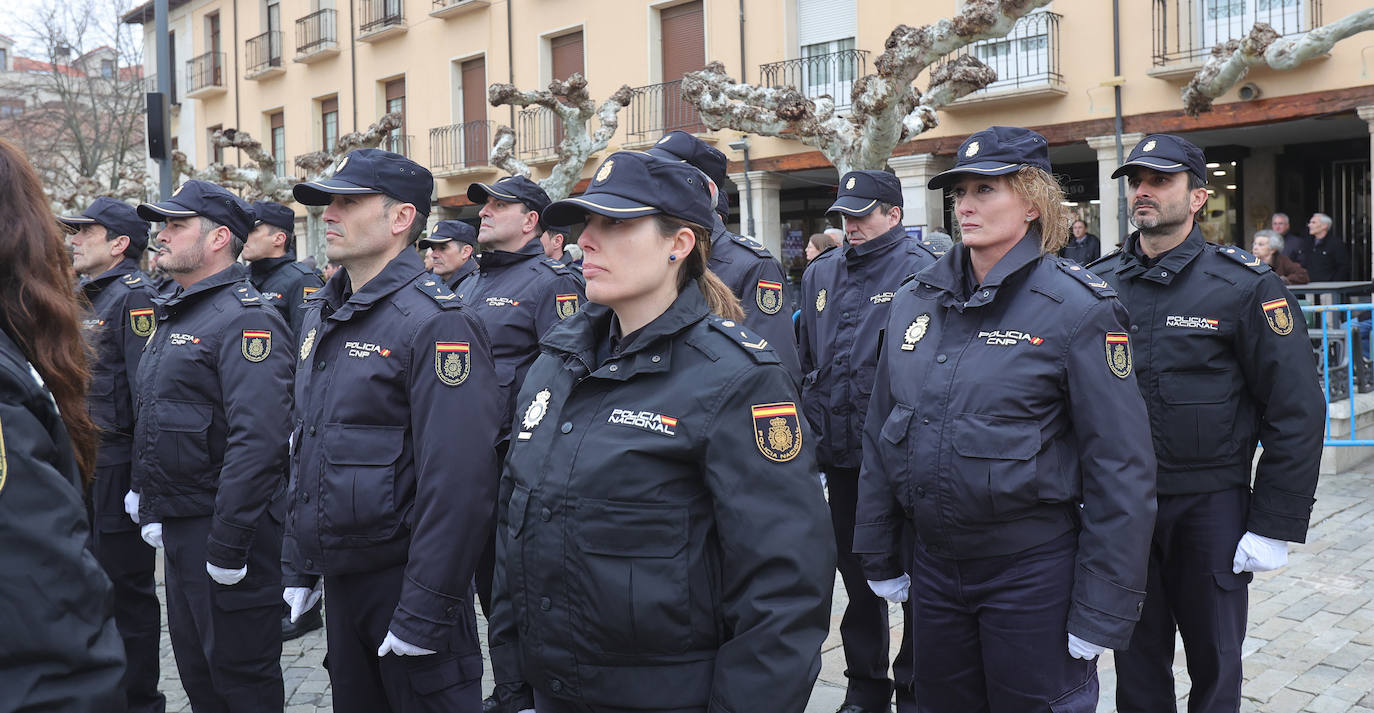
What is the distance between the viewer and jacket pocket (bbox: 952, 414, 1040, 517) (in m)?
2.98

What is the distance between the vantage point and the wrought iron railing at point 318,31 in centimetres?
2941

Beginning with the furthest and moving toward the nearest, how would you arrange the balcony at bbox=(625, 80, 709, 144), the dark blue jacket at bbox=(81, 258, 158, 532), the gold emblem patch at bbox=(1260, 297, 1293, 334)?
1. the balcony at bbox=(625, 80, 709, 144)
2. the dark blue jacket at bbox=(81, 258, 158, 532)
3. the gold emblem patch at bbox=(1260, 297, 1293, 334)

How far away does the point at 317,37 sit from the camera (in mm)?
29953

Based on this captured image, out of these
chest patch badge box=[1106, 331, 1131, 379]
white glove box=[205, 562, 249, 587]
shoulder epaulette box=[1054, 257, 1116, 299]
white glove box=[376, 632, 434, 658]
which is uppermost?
shoulder epaulette box=[1054, 257, 1116, 299]

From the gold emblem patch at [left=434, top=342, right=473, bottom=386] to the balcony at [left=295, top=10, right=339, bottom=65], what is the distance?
28.2 metres

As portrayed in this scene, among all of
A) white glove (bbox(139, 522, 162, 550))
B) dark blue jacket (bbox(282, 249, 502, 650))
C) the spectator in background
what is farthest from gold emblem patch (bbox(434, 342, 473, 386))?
the spectator in background

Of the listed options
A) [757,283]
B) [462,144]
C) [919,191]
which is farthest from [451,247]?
[462,144]

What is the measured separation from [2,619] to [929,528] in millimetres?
2228

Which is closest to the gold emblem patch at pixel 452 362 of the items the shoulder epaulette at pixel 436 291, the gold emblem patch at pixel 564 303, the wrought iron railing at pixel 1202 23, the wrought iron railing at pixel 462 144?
the shoulder epaulette at pixel 436 291

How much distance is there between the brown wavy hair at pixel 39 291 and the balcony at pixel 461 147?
959 inches

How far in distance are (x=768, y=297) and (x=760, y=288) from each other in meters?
0.06

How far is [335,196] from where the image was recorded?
145 inches

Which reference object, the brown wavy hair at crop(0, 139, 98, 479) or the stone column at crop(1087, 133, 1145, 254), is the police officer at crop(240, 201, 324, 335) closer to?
the brown wavy hair at crop(0, 139, 98, 479)

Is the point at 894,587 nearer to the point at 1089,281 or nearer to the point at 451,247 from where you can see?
the point at 1089,281
